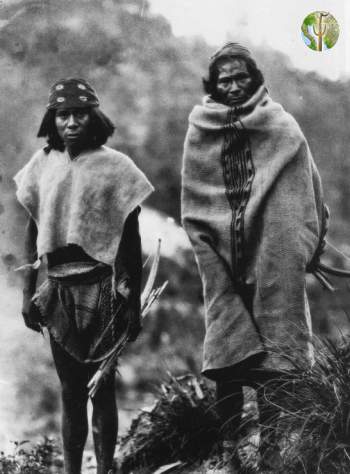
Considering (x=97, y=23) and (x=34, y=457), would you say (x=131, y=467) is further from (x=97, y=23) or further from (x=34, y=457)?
(x=97, y=23)

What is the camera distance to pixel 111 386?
15.6 ft

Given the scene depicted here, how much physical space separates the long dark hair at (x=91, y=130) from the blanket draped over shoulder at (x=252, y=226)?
57 centimetres

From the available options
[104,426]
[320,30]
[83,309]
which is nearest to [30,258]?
[83,309]

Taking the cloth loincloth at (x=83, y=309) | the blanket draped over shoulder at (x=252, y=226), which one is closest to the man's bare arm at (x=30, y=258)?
the cloth loincloth at (x=83, y=309)

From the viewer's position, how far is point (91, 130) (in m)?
4.89

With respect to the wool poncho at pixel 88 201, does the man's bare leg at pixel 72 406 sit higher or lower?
lower

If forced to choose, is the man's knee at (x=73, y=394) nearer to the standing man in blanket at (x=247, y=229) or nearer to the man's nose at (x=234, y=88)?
the standing man in blanket at (x=247, y=229)

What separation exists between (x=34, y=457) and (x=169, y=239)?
167 cm

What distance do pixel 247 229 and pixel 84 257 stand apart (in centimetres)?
96

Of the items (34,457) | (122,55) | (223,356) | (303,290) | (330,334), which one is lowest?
(34,457)

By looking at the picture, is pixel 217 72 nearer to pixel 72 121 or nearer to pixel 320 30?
pixel 72 121

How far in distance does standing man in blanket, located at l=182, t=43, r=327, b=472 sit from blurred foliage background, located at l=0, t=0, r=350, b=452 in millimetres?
854

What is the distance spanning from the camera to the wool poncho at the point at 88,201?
4.75m

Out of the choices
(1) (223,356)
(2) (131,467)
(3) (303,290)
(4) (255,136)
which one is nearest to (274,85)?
(4) (255,136)
